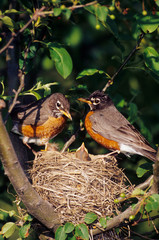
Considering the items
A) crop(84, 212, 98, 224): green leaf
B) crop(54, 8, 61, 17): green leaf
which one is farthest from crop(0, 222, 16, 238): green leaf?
crop(54, 8, 61, 17): green leaf

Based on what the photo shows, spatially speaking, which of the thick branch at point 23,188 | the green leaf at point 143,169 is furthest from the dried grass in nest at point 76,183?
the green leaf at point 143,169

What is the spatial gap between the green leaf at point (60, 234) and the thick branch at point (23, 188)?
0.23 metres

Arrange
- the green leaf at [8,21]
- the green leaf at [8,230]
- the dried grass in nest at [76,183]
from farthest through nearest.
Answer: the dried grass in nest at [76,183] < the green leaf at [8,230] < the green leaf at [8,21]

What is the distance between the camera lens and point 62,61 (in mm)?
3771

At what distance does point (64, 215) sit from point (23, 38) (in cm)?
212

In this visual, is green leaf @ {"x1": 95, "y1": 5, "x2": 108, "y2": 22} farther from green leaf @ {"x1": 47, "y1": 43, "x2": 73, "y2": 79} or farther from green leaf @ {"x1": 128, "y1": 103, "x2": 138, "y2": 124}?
green leaf @ {"x1": 128, "y1": 103, "x2": 138, "y2": 124}

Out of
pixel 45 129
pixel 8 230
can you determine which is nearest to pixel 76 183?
pixel 8 230

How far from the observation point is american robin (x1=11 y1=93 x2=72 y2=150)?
4879mm

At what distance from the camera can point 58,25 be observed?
4609 millimetres

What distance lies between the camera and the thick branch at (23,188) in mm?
3006

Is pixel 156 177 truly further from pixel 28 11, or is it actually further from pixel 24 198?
pixel 28 11

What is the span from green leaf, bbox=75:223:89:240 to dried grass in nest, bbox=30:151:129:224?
29 centimetres

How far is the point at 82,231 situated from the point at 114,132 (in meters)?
1.85

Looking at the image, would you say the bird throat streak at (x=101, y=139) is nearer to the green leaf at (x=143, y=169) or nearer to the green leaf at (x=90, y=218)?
the green leaf at (x=143, y=169)
